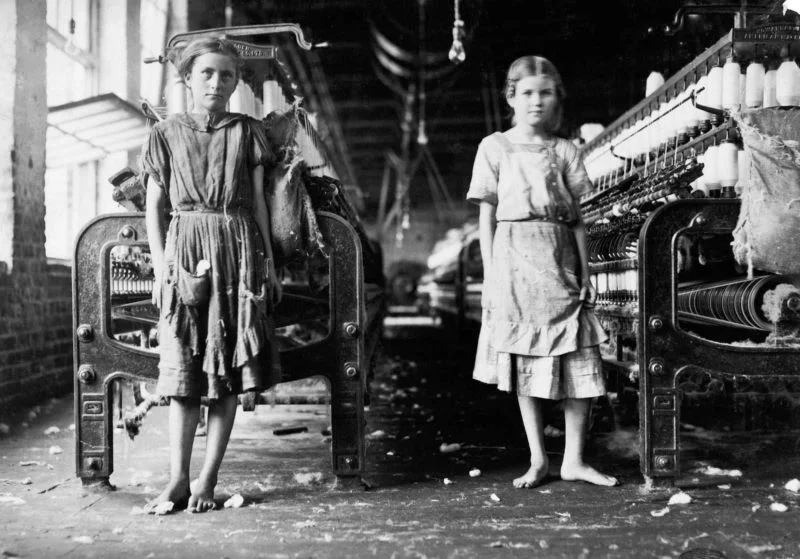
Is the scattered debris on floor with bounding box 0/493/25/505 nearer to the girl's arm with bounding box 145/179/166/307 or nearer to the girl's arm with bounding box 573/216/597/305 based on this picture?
the girl's arm with bounding box 145/179/166/307

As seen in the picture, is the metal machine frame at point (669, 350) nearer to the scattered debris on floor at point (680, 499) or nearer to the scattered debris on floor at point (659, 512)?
the scattered debris on floor at point (680, 499)

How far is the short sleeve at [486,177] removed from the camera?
3.08m

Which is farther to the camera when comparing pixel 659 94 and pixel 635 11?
pixel 635 11

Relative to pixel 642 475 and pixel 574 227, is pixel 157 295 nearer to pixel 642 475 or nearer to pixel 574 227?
pixel 574 227

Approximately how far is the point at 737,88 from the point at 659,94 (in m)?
1.22

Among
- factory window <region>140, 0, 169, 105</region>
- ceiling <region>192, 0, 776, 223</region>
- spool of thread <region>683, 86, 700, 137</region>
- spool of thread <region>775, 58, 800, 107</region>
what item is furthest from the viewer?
factory window <region>140, 0, 169, 105</region>

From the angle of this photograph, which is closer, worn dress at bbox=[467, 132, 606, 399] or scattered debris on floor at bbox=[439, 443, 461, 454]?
worn dress at bbox=[467, 132, 606, 399]

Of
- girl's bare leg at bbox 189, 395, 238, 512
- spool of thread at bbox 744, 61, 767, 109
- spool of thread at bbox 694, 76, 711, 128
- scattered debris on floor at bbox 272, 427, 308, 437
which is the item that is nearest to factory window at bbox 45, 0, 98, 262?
scattered debris on floor at bbox 272, 427, 308, 437

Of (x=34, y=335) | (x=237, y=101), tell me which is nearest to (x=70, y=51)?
(x=34, y=335)

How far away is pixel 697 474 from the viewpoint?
316 cm

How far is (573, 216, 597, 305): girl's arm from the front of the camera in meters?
3.02

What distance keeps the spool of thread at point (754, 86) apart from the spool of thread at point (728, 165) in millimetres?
308

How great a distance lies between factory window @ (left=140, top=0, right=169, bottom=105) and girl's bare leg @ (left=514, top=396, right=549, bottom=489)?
595 cm

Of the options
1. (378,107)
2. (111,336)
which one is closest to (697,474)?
(111,336)
